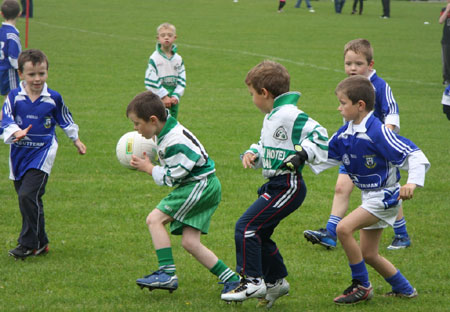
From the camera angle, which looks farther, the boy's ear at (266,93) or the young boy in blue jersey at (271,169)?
the boy's ear at (266,93)

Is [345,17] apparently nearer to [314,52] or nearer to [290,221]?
[314,52]

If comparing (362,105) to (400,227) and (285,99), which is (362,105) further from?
(400,227)

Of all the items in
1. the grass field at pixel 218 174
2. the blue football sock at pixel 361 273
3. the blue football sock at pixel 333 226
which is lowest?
the grass field at pixel 218 174

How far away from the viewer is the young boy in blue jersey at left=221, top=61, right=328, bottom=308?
4.96m

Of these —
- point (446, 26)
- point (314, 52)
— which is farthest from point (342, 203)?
point (314, 52)

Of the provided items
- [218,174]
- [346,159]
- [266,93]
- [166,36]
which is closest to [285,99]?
[266,93]

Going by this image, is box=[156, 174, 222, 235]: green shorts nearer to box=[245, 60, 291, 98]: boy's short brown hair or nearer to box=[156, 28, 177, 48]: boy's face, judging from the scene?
box=[245, 60, 291, 98]: boy's short brown hair

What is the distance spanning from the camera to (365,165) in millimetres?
5074

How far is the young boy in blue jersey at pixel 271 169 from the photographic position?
4.96 m

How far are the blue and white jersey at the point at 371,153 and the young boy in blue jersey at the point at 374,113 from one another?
4.07ft

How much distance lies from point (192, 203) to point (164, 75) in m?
5.89

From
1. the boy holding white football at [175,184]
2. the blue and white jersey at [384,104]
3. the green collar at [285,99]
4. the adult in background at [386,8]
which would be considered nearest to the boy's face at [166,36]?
A: the blue and white jersey at [384,104]

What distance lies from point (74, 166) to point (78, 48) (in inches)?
585

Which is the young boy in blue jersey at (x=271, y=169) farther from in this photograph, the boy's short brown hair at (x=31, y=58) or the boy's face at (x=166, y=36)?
the boy's face at (x=166, y=36)
